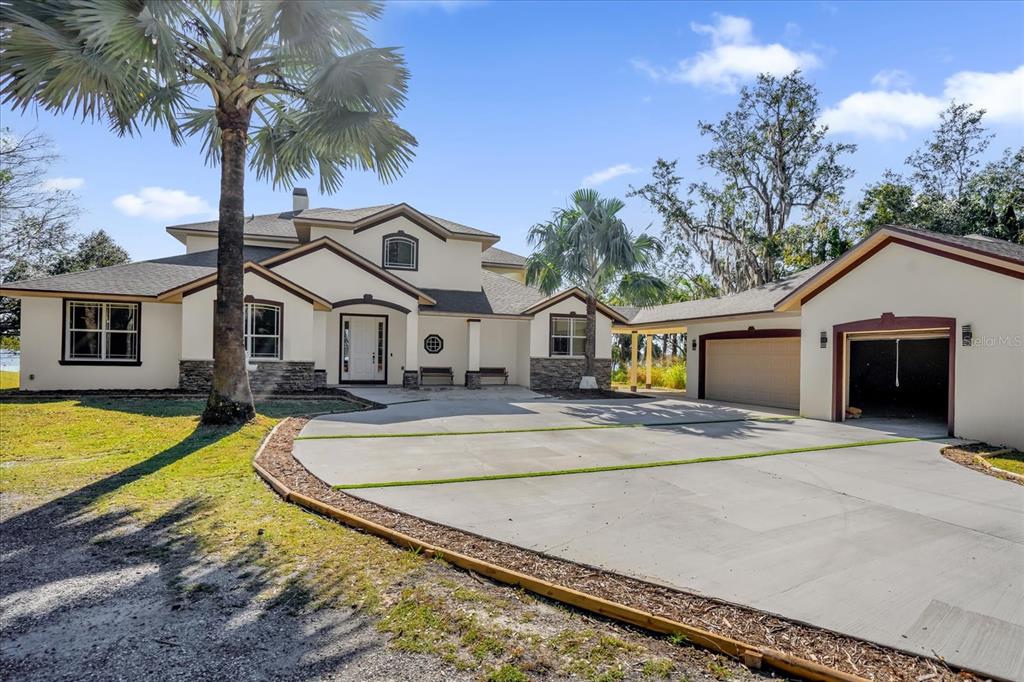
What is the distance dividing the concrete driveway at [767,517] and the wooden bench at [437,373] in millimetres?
9607

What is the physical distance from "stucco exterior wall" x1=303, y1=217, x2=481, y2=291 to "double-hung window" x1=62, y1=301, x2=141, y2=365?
6.70m

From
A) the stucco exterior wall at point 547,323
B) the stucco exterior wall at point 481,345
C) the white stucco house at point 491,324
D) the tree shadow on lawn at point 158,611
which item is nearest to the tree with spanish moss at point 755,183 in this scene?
the white stucco house at point 491,324

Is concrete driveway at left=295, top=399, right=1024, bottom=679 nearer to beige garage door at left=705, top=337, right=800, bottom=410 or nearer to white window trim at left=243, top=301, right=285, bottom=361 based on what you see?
beige garage door at left=705, top=337, right=800, bottom=410

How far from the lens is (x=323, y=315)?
17.7 m

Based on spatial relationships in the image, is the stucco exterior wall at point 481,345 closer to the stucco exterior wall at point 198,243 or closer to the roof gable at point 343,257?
the roof gable at point 343,257

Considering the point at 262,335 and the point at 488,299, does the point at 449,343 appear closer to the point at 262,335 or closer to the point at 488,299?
the point at 488,299

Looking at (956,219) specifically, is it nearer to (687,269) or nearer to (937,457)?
(687,269)

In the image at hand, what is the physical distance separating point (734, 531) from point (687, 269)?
3351cm

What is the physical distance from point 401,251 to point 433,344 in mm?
3943

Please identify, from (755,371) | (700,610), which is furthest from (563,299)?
(700,610)

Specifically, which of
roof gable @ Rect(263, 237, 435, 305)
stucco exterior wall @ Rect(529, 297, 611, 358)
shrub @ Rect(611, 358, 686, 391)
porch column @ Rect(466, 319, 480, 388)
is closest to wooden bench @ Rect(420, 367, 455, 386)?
porch column @ Rect(466, 319, 480, 388)

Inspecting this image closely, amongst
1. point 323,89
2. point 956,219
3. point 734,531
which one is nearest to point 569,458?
point 734,531

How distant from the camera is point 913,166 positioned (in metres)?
26.5

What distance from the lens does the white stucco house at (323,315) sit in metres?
15.5
